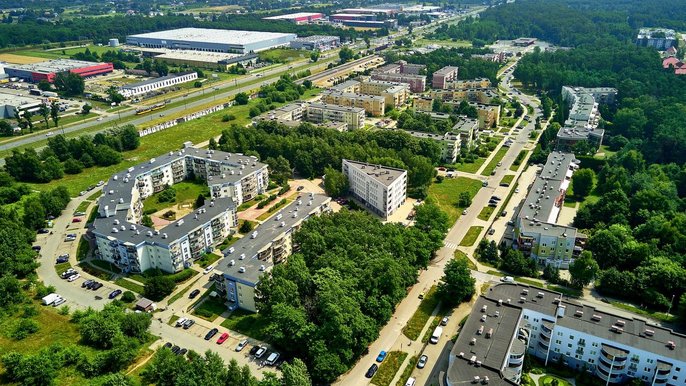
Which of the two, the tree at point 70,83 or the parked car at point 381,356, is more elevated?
the tree at point 70,83

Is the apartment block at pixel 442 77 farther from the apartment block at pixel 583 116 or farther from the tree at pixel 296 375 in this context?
the tree at pixel 296 375

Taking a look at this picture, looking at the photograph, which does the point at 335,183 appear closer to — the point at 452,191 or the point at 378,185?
the point at 378,185

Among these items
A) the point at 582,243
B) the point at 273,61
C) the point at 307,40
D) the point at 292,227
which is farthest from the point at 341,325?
the point at 307,40

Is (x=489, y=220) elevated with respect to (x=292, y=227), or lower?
lower

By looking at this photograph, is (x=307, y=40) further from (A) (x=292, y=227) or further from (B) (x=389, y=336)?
(B) (x=389, y=336)

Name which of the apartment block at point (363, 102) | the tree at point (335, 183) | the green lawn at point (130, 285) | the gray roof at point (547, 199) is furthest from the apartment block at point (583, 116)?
the green lawn at point (130, 285)
